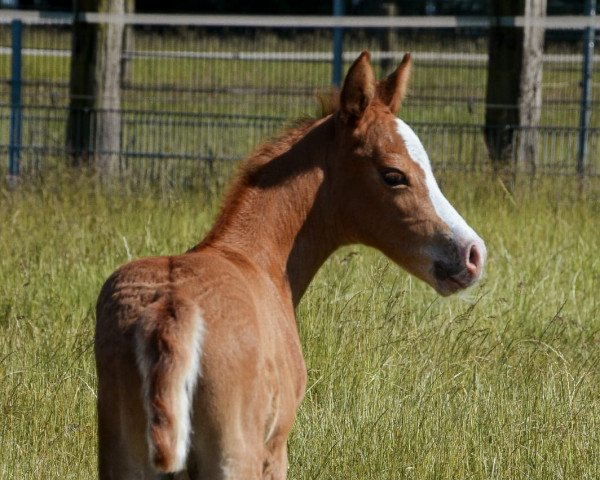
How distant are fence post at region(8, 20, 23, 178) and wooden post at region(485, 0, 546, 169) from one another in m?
4.19

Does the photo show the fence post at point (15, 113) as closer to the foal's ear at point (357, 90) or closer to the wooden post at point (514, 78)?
the wooden post at point (514, 78)

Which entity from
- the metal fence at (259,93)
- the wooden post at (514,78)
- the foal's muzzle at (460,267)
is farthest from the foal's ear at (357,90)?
the wooden post at (514,78)

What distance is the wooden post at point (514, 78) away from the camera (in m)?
9.89

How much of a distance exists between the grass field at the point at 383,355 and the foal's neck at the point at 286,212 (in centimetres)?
87

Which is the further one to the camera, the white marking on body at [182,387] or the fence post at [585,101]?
the fence post at [585,101]

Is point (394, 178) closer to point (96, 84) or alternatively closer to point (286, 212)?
point (286, 212)

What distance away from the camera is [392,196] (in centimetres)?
412

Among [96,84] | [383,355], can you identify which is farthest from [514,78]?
[383,355]

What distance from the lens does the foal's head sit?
4035mm

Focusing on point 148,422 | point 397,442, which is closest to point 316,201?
point 397,442

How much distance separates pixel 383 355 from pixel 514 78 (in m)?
5.09

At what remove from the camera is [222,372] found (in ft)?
10.2

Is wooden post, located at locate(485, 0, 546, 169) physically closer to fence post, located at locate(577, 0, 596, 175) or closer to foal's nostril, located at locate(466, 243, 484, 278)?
fence post, located at locate(577, 0, 596, 175)

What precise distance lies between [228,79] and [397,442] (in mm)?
15598
